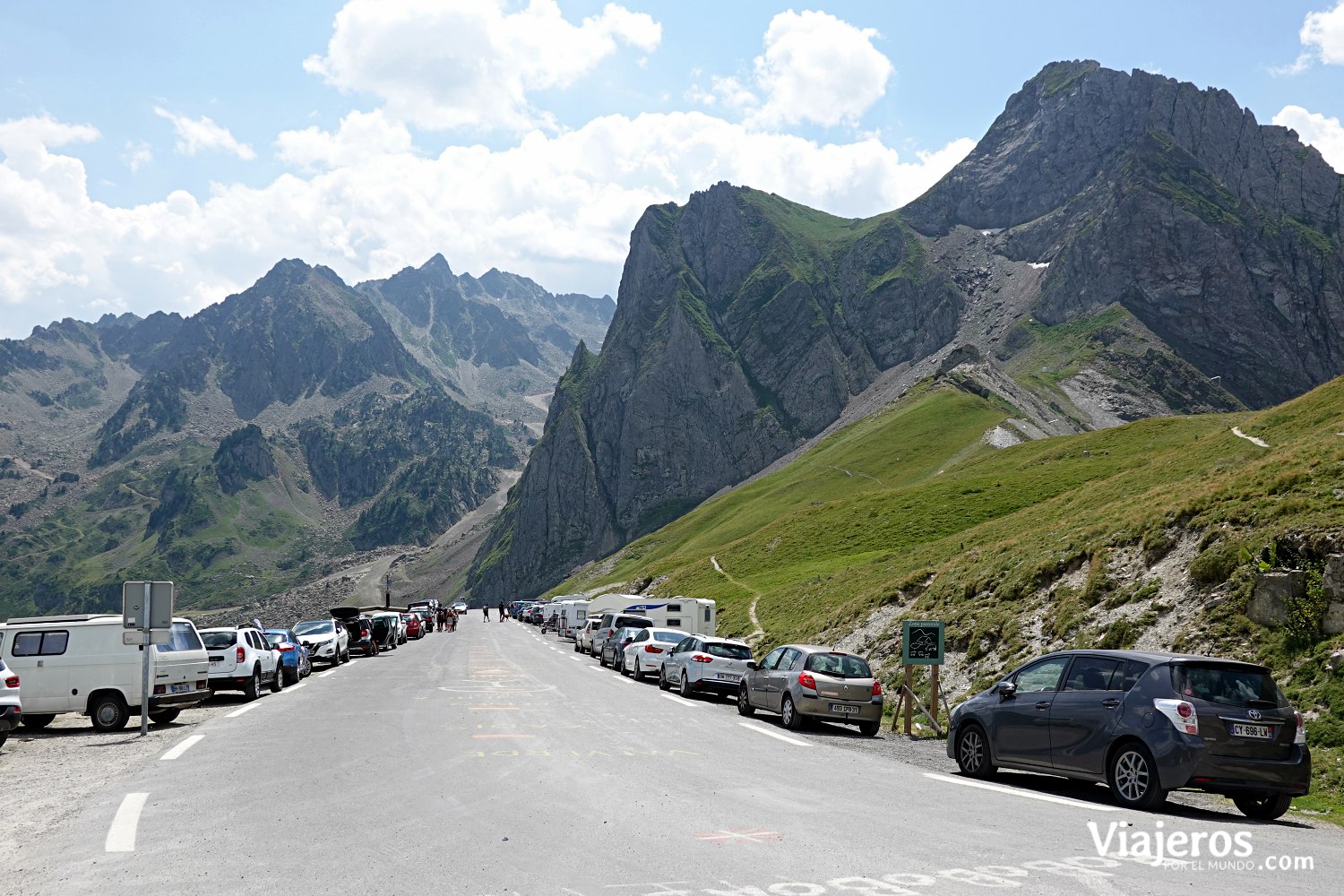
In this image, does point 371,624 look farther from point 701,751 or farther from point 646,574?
point 646,574

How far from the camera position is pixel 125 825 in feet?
33.1

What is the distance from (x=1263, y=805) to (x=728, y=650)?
16614 millimetres

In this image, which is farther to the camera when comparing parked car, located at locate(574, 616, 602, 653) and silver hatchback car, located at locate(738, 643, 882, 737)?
parked car, located at locate(574, 616, 602, 653)

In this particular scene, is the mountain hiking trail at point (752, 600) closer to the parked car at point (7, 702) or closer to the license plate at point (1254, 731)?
the parked car at point (7, 702)

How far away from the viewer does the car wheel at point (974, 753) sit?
47.3ft

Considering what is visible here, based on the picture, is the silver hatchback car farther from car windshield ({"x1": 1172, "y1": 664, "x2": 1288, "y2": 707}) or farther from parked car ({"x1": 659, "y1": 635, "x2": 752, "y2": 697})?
car windshield ({"x1": 1172, "y1": 664, "x2": 1288, "y2": 707})

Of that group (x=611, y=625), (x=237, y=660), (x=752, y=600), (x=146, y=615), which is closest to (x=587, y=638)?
(x=611, y=625)

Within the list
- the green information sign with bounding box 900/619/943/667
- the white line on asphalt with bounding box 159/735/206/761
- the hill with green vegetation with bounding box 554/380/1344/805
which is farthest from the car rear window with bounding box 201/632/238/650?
the hill with green vegetation with bounding box 554/380/1344/805

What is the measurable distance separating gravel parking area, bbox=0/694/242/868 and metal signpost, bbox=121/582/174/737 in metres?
0.91

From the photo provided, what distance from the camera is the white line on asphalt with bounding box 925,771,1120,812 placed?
475 inches

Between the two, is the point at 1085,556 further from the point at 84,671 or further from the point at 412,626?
the point at 412,626

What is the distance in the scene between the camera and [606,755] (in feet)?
50.5

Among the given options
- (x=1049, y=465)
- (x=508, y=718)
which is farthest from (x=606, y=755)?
(x=1049, y=465)

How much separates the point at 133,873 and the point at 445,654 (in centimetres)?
4019
